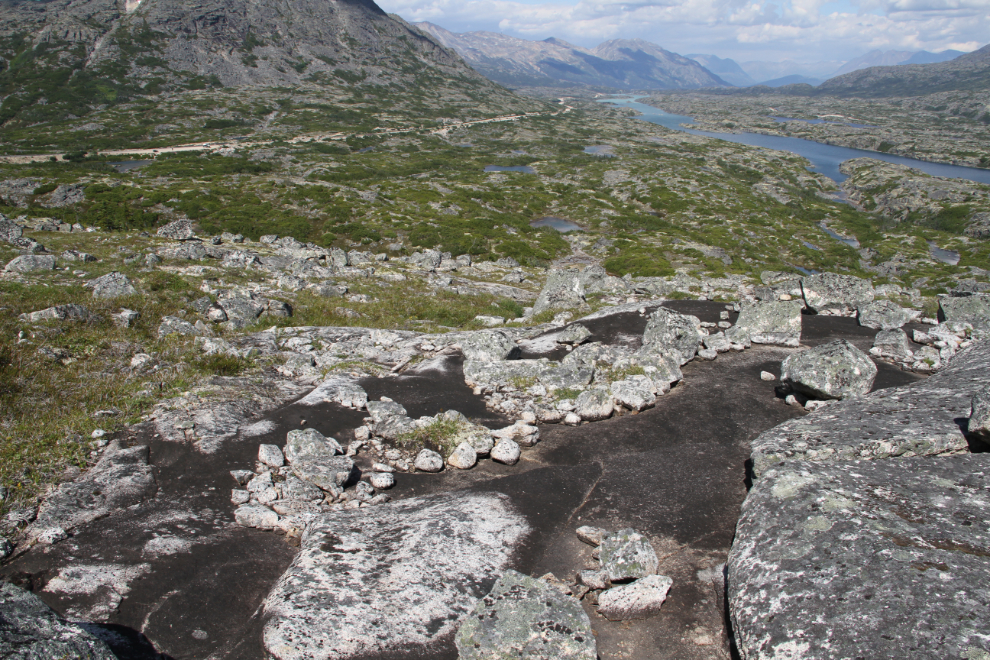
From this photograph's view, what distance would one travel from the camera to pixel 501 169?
129m

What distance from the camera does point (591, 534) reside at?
403 inches

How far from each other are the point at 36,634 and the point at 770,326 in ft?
74.9

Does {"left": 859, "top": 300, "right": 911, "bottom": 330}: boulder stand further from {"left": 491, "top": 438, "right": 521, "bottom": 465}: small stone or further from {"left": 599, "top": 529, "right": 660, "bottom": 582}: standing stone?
{"left": 599, "top": 529, "right": 660, "bottom": 582}: standing stone

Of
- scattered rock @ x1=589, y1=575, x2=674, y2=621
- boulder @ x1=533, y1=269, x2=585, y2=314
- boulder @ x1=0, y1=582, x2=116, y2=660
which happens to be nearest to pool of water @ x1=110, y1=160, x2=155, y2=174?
boulder @ x1=533, y1=269, x2=585, y2=314

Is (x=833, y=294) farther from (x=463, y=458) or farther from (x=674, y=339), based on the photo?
(x=463, y=458)

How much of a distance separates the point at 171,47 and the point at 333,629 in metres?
255

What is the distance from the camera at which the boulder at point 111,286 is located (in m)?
22.5

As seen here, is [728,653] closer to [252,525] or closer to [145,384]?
[252,525]

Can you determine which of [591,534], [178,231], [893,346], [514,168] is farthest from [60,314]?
[514,168]

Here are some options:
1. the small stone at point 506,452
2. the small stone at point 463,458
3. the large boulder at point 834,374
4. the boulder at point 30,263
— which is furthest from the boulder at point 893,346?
the boulder at point 30,263

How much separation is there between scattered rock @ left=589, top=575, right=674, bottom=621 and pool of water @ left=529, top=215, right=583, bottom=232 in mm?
74382

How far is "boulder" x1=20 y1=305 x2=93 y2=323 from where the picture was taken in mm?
18375

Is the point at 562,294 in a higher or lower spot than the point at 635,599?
lower

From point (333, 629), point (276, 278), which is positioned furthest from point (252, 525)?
point (276, 278)
